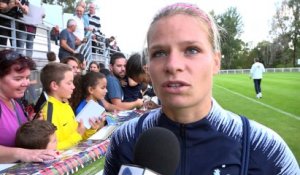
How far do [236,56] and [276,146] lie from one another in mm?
80764

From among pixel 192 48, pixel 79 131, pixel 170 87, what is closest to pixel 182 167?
pixel 170 87

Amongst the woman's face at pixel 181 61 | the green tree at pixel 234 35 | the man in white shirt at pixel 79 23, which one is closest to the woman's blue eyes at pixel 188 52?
the woman's face at pixel 181 61

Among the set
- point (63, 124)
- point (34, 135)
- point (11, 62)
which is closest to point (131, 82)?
point (63, 124)

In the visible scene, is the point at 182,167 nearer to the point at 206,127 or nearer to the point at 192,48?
the point at 206,127

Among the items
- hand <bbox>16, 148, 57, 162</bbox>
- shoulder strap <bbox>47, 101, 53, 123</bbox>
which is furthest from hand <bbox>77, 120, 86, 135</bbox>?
hand <bbox>16, 148, 57, 162</bbox>

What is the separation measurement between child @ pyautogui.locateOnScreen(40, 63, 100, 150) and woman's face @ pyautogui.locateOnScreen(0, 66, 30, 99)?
13.0 inches

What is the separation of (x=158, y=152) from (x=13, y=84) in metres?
2.28

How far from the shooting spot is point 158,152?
116 cm

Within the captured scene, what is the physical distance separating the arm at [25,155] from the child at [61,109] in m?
0.56

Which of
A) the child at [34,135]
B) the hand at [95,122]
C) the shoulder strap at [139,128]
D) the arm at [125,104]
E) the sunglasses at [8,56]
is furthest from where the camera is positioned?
the arm at [125,104]

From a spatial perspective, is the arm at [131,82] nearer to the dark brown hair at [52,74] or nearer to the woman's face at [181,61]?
the dark brown hair at [52,74]

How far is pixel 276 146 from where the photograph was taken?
1327mm

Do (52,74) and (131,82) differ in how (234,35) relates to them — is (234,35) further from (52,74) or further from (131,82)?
(52,74)

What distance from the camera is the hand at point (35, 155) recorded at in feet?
8.65
